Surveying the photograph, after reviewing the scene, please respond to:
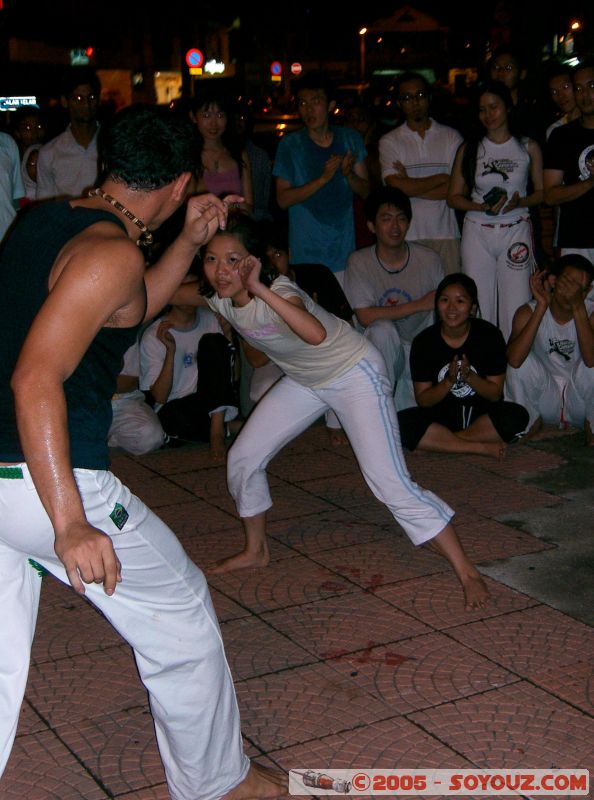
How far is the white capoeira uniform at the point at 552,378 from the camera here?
7156 millimetres

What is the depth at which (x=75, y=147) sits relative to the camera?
8047 mm

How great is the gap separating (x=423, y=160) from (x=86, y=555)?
6.15m

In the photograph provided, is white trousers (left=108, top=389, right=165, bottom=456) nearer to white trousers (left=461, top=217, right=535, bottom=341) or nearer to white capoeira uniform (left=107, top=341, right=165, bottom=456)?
white capoeira uniform (left=107, top=341, right=165, bottom=456)

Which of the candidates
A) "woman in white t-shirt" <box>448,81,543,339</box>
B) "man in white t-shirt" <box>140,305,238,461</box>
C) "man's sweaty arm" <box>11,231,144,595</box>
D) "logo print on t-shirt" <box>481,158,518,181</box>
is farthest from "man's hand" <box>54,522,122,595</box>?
"logo print on t-shirt" <box>481,158,518,181</box>

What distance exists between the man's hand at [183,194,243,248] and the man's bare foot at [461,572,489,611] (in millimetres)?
2065

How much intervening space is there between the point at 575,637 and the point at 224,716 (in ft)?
5.96

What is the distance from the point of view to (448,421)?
696cm

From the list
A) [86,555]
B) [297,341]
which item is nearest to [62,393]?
[86,555]

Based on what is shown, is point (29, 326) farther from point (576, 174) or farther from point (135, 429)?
point (576, 174)

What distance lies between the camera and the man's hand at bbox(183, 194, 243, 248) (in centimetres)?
337

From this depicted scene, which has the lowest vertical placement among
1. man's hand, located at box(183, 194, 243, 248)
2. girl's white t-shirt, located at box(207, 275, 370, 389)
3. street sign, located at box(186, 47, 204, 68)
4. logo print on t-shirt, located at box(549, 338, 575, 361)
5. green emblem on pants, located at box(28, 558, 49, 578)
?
logo print on t-shirt, located at box(549, 338, 575, 361)

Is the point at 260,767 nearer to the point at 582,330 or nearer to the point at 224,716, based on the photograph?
the point at 224,716

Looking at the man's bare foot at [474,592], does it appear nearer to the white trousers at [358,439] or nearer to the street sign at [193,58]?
the white trousers at [358,439]

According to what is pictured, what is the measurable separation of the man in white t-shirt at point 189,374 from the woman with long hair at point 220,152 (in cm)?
94
